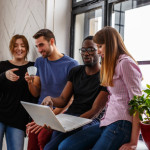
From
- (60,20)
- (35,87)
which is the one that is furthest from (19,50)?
(60,20)

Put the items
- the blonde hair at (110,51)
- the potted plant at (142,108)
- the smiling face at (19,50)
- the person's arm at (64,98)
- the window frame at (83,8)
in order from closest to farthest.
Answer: the potted plant at (142,108)
the blonde hair at (110,51)
the person's arm at (64,98)
the window frame at (83,8)
the smiling face at (19,50)

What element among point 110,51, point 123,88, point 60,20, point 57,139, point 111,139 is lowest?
point 57,139

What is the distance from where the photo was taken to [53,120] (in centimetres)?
161

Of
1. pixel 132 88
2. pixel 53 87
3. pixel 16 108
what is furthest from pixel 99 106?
pixel 16 108

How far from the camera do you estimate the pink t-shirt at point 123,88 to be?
146 centimetres

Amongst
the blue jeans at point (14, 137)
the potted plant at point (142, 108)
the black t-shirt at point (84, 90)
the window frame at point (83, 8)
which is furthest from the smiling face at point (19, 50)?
the potted plant at point (142, 108)

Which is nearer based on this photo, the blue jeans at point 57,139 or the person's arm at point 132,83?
the person's arm at point 132,83

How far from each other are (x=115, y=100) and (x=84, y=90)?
0.40 meters

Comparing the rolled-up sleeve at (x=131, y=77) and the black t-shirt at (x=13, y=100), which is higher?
the rolled-up sleeve at (x=131, y=77)

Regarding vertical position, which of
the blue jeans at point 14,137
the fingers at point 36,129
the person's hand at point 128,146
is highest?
the person's hand at point 128,146

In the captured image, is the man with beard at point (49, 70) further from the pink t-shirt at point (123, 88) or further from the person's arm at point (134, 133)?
the person's arm at point (134, 133)

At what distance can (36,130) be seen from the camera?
1.98 metres

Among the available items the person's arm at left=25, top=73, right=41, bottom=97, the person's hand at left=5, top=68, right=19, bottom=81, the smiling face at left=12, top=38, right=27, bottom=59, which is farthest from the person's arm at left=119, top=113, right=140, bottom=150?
the smiling face at left=12, top=38, right=27, bottom=59

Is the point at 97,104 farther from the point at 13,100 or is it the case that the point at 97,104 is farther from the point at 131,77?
the point at 13,100
